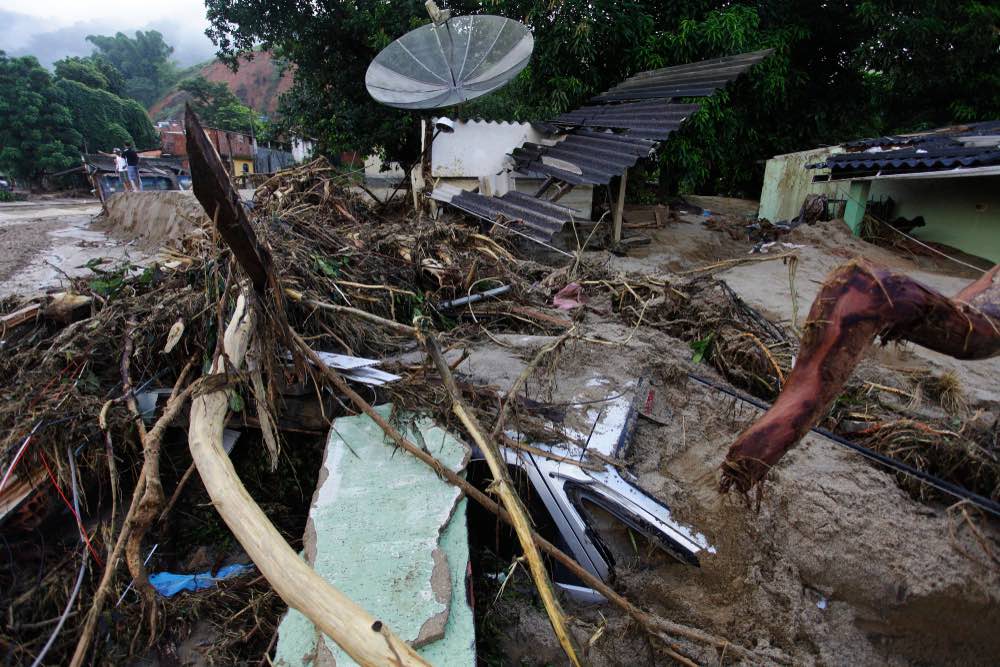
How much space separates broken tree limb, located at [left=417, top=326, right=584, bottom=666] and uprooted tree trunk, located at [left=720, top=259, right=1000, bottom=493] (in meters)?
0.76

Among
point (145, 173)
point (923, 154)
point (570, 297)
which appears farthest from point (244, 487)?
point (145, 173)

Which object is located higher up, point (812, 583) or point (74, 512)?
point (74, 512)

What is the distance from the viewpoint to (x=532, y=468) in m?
2.92

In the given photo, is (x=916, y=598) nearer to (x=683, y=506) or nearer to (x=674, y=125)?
(x=683, y=506)

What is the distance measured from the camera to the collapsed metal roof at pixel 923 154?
802cm

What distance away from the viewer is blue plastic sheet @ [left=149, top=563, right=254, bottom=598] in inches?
120

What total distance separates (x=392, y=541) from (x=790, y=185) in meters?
14.5

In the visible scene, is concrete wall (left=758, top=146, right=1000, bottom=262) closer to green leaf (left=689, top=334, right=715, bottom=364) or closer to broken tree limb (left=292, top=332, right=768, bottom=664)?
green leaf (left=689, top=334, right=715, bottom=364)

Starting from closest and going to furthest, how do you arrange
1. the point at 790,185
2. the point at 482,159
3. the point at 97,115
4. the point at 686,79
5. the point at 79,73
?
the point at 686,79 < the point at 482,159 < the point at 790,185 < the point at 97,115 < the point at 79,73

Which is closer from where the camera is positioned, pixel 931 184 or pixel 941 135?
pixel 931 184

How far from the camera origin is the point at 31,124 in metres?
26.2

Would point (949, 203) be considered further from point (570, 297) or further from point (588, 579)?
point (588, 579)

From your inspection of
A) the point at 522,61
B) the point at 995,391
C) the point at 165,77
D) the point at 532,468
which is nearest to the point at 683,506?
the point at 532,468

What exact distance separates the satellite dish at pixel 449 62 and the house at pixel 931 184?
6642 mm
